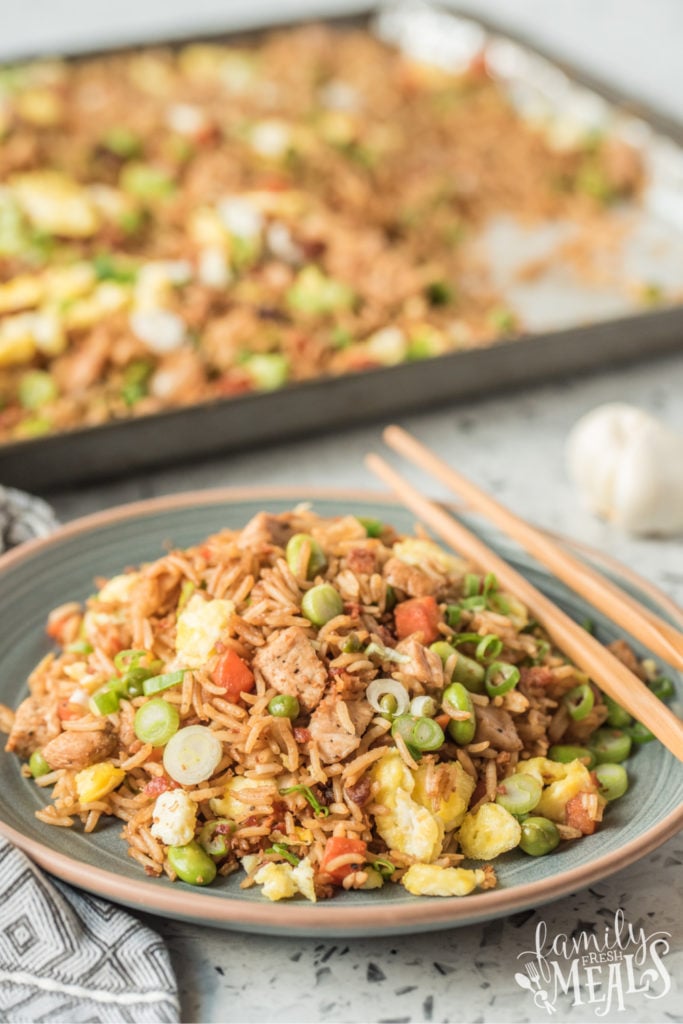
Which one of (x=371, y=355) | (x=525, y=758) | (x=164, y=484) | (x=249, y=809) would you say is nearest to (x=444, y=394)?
(x=371, y=355)

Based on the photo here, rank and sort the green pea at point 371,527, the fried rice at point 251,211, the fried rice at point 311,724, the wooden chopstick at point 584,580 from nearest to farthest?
1. the fried rice at point 311,724
2. the wooden chopstick at point 584,580
3. the green pea at point 371,527
4. the fried rice at point 251,211

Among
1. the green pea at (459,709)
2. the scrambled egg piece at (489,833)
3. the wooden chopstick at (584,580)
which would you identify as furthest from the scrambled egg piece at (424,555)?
the scrambled egg piece at (489,833)

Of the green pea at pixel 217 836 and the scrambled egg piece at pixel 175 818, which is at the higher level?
the scrambled egg piece at pixel 175 818

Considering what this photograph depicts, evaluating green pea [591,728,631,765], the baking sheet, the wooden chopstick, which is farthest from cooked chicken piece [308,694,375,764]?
the baking sheet

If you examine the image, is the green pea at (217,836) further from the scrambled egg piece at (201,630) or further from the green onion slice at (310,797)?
the scrambled egg piece at (201,630)

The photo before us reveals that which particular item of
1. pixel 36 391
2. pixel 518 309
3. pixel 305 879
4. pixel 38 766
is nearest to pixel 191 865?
pixel 305 879

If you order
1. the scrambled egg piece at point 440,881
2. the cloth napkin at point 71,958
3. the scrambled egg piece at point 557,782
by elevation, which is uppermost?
the scrambled egg piece at point 440,881
